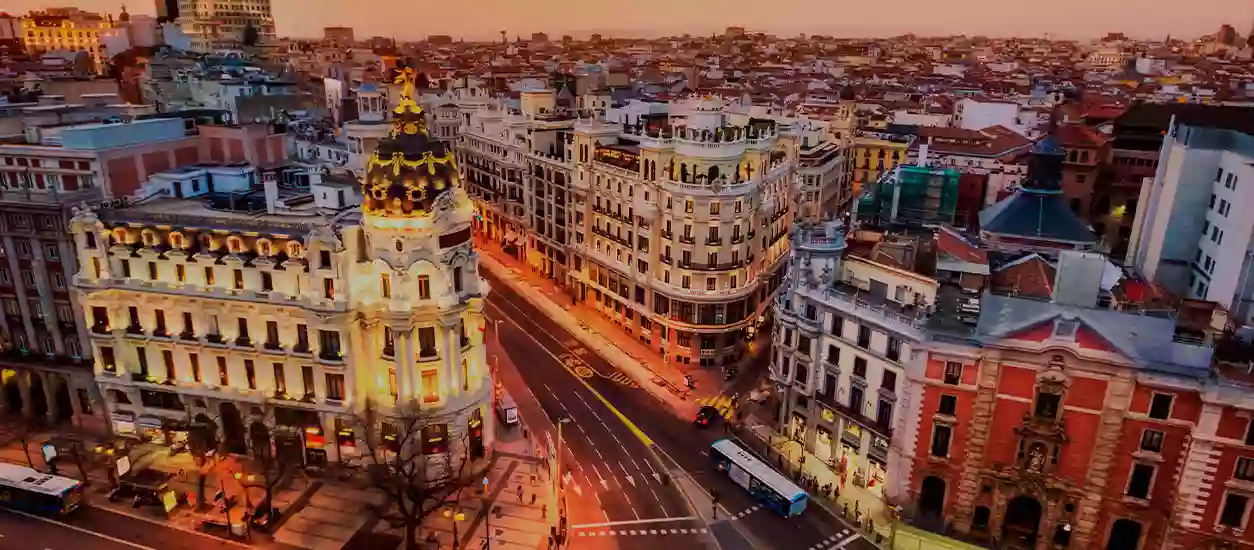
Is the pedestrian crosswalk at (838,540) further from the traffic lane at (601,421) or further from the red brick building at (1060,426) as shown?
the traffic lane at (601,421)

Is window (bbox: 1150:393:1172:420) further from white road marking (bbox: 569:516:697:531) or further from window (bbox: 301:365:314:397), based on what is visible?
window (bbox: 301:365:314:397)

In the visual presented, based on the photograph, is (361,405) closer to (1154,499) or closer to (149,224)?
(149,224)

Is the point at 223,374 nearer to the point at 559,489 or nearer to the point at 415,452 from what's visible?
the point at 415,452

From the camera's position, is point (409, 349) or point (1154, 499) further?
point (409, 349)

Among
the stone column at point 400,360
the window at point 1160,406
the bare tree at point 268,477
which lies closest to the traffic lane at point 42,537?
the bare tree at point 268,477

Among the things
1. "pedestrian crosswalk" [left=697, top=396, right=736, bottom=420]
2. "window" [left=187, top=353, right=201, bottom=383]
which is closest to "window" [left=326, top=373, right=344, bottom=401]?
"window" [left=187, top=353, right=201, bottom=383]

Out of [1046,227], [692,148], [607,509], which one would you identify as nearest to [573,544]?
[607,509]
